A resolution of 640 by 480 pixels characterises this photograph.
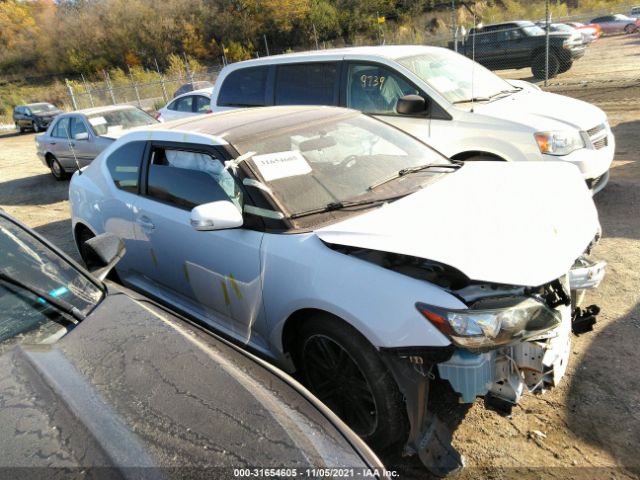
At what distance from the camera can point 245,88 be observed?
6.52 metres

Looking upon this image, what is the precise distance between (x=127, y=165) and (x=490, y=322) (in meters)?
3.03

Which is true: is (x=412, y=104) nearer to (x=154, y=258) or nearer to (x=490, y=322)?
(x=154, y=258)

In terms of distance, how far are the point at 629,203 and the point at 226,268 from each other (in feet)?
15.9

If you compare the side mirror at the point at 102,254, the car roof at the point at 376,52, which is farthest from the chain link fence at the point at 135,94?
the side mirror at the point at 102,254

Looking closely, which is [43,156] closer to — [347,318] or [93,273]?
[93,273]

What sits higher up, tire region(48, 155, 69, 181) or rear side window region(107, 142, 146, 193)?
rear side window region(107, 142, 146, 193)

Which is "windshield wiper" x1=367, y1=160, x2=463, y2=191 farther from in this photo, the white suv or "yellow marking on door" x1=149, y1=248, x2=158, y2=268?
the white suv

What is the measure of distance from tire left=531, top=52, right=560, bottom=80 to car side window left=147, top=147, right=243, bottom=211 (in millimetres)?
15270

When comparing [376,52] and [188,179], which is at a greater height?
[376,52]

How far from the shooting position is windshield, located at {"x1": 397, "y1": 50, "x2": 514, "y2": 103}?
5.28 meters

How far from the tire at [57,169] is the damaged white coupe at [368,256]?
A: 852 cm

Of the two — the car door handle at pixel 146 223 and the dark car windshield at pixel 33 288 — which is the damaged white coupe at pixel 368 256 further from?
the dark car windshield at pixel 33 288

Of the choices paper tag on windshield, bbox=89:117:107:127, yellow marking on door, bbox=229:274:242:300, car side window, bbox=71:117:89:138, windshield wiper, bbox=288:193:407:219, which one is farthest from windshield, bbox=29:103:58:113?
windshield wiper, bbox=288:193:407:219

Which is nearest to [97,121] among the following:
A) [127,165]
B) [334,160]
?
[127,165]
